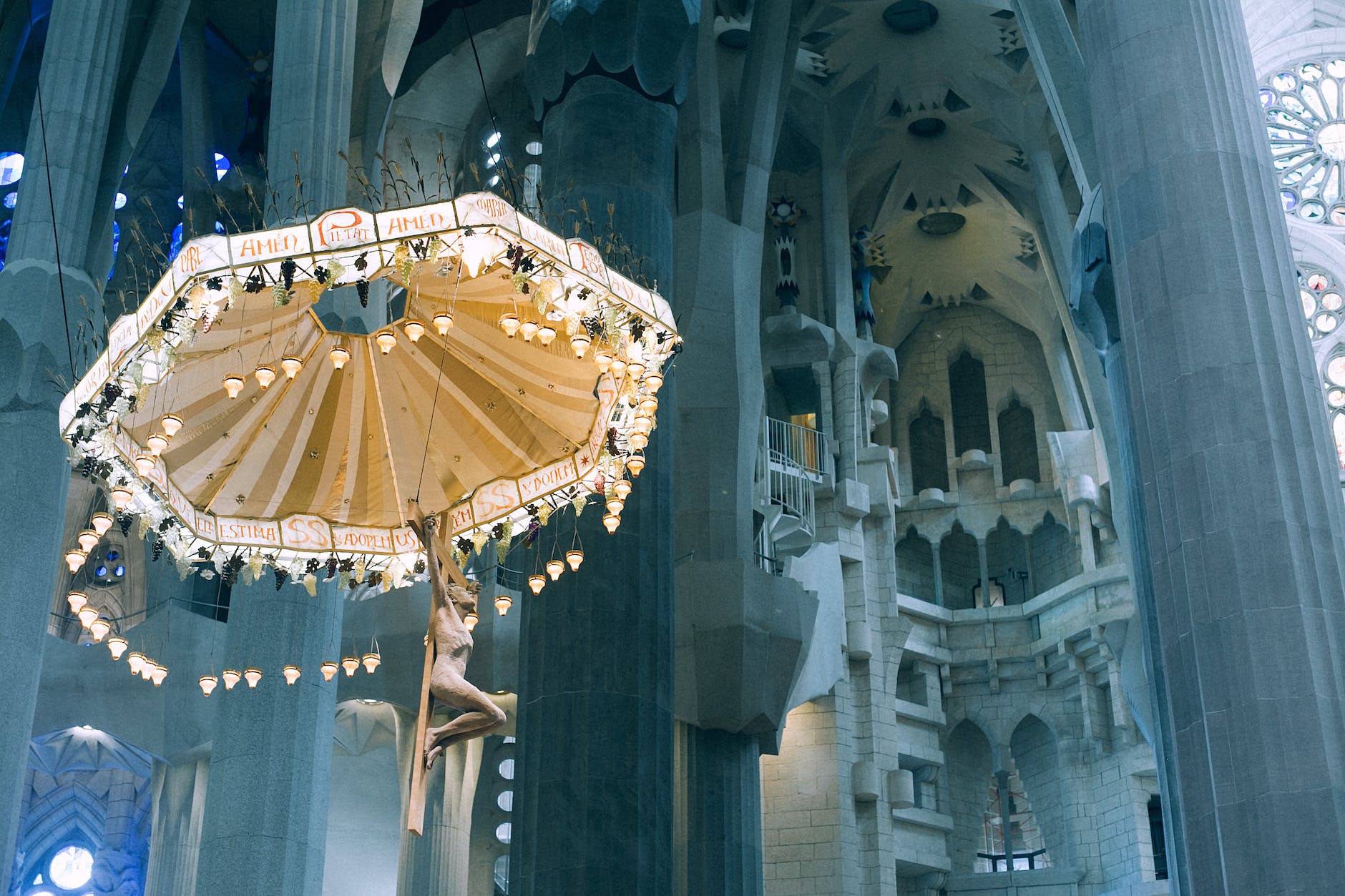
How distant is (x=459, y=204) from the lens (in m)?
9.56

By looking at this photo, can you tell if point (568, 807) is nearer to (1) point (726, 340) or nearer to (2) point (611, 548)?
(2) point (611, 548)

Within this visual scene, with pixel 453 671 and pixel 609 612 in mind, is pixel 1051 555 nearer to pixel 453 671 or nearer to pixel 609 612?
pixel 609 612

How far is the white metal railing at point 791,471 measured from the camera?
2256 centimetres

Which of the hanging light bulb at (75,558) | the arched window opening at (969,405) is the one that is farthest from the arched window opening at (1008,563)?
the hanging light bulb at (75,558)

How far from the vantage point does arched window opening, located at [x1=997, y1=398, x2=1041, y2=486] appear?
28312 millimetres

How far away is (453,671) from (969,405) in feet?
67.9

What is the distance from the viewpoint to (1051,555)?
27.4 meters

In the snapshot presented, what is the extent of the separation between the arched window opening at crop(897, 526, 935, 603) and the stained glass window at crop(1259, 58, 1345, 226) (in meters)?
7.93

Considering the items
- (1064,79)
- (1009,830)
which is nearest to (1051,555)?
(1009,830)

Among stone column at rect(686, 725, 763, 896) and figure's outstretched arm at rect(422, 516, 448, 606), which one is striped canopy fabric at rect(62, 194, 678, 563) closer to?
figure's outstretched arm at rect(422, 516, 448, 606)

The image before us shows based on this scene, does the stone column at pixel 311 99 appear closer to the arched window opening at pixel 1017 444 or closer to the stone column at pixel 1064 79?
the stone column at pixel 1064 79

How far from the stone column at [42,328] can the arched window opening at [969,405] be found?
53.7 feet

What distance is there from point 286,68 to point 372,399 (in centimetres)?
502

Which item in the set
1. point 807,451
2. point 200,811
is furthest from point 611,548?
point 807,451
